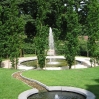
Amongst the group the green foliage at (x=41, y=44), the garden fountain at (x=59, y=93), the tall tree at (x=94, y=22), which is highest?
the tall tree at (x=94, y=22)

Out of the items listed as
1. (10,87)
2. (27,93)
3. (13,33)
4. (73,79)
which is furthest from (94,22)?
(27,93)

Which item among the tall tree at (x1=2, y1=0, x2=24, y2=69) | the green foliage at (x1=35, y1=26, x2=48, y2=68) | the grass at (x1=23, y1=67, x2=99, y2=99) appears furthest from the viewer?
the tall tree at (x1=2, y1=0, x2=24, y2=69)

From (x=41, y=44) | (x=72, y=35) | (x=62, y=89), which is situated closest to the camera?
(x=62, y=89)

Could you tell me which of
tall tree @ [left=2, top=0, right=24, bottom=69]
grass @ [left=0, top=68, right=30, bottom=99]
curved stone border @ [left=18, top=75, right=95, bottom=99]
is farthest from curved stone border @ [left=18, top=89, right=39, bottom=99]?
tall tree @ [left=2, top=0, right=24, bottom=69]

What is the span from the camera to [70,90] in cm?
1266

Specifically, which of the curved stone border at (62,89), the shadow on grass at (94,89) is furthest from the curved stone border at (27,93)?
the shadow on grass at (94,89)

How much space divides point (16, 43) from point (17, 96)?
10.4m

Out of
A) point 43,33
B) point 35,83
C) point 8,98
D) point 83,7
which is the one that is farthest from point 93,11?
point 83,7

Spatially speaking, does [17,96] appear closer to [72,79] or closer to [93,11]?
[72,79]

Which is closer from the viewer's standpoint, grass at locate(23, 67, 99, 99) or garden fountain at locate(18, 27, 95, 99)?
garden fountain at locate(18, 27, 95, 99)

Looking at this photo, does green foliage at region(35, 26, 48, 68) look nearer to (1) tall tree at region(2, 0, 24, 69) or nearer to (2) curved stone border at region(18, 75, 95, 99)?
(1) tall tree at region(2, 0, 24, 69)

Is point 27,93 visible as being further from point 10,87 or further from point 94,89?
point 94,89

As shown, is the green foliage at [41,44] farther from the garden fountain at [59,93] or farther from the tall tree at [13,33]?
the garden fountain at [59,93]

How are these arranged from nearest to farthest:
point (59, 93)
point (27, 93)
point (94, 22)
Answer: point (27, 93) < point (59, 93) < point (94, 22)
